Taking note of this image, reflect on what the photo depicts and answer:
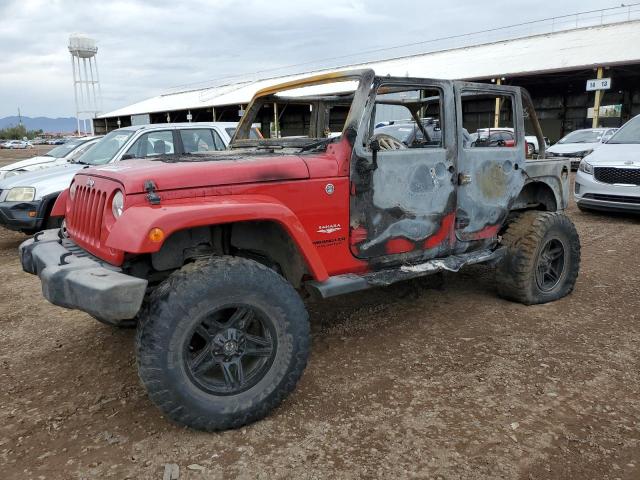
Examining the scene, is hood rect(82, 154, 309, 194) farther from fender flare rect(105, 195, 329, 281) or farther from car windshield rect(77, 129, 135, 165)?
car windshield rect(77, 129, 135, 165)

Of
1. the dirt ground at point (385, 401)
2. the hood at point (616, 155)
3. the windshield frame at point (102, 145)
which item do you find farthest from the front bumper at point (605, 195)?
the windshield frame at point (102, 145)

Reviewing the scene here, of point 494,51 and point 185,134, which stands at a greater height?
point 494,51

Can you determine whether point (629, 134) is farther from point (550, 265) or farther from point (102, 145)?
point (102, 145)

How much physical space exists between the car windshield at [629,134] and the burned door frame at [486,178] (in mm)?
5628

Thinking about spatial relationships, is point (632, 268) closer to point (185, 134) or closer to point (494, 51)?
point (185, 134)

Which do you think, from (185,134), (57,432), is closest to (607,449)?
(57,432)

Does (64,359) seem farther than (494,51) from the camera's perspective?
No

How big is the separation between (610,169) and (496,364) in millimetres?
6148

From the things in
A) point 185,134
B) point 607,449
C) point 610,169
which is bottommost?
point 607,449

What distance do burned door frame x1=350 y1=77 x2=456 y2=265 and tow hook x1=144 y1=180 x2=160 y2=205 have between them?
1.20 m

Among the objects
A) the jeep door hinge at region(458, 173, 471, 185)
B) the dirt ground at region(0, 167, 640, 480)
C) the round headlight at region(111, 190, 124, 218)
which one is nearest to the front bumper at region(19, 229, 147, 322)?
the round headlight at region(111, 190, 124, 218)

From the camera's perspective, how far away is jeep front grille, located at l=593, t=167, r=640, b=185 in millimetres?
7791

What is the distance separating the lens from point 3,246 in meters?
7.47

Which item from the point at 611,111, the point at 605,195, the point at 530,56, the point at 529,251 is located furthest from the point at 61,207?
the point at 611,111
